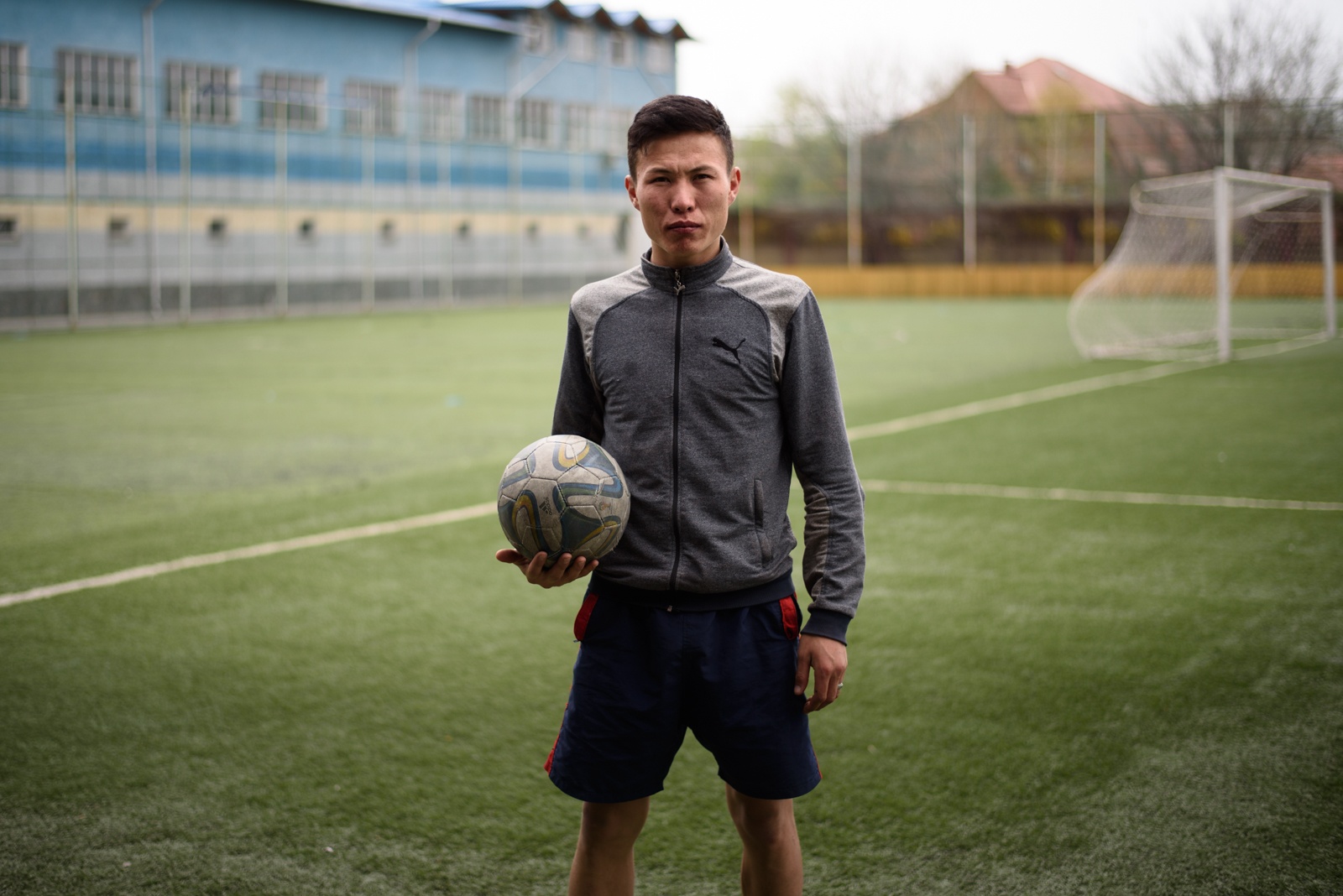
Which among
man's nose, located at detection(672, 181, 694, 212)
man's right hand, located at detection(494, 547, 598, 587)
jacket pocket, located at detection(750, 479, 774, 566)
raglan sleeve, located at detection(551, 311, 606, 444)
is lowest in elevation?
man's right hand, located at detection(494, 547, 598, 587)

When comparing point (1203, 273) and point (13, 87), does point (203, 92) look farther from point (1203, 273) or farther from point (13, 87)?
point (1203, 273)

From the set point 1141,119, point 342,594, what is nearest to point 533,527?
point 342,594

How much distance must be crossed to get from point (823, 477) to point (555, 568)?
20.5 inches

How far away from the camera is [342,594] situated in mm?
5598

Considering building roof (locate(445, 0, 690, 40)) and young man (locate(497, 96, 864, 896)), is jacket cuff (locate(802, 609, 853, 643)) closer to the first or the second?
young man (locate(497, 96, 864, 896))

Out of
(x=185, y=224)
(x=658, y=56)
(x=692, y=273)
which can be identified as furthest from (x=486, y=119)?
(x=692, y=273)

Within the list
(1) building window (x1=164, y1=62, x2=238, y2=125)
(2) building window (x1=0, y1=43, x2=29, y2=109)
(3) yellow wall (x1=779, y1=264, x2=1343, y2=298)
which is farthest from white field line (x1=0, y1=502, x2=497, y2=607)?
(3) yellow wall (x1=779, y1=264, x2=1343, y2=298)

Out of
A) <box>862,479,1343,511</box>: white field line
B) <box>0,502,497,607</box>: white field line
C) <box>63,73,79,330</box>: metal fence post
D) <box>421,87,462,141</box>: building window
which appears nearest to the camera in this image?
<box>0,502,497,607</box>: white field line

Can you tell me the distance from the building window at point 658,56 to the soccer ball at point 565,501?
4281 cm

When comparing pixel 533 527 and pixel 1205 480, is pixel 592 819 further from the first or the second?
pixel 1205 480

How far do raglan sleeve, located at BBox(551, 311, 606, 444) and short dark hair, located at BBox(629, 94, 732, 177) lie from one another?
0.37 m

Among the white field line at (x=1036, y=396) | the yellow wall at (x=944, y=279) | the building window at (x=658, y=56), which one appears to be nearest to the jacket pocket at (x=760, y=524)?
the white field line at (x=1036, y=396)

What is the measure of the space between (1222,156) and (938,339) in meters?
16.6

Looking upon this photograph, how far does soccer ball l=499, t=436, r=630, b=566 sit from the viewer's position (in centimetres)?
237
